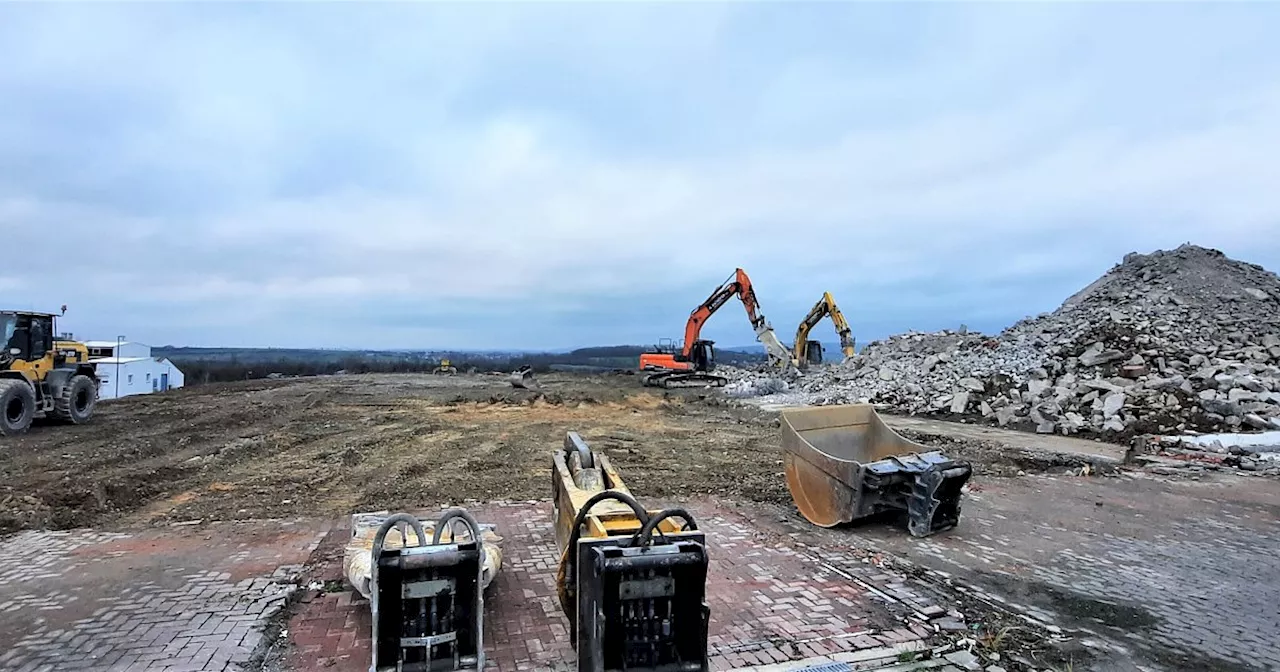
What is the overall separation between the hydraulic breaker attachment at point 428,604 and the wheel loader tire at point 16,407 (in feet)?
45.5

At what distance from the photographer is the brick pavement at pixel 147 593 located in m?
4.05

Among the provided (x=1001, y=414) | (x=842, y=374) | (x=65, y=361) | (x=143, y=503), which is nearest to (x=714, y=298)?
(x=842, y=374)

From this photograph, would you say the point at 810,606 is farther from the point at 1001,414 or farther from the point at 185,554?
the point at 1001,414

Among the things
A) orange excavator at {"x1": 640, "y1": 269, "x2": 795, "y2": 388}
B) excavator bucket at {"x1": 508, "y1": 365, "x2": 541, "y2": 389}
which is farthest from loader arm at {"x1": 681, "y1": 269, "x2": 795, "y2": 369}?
excavator bucket at {"x1": 508, "y1": 365, "x2": 541, "y2": 389}

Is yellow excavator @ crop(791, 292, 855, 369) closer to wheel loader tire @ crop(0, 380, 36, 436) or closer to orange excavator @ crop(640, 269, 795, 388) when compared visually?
orange excavator @ crop(640, 269, 795, 388)

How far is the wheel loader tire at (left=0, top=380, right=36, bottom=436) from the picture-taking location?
12.9 m

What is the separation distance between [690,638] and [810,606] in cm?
168

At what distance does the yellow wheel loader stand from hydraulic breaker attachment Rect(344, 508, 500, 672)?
13.9 meters

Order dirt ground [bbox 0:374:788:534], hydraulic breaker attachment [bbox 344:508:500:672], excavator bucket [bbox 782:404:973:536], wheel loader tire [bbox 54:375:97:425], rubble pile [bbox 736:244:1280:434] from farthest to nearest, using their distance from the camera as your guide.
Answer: wheel loader tire [bbox 54:375:97:425], rubble pile [bbox 736:244:1280:434], dirt ground [bbox 0:374:788:534], excavator bucket [bbox 782:404:973:536], hydraulic breaker attachment [bbox 344:508:500:672]

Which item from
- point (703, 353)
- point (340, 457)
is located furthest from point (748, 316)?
point (340, 457)

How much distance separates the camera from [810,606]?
4816 millimetres

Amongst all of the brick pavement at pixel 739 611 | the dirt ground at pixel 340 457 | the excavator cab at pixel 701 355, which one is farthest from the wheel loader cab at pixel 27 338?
the excavator cab at pixel 701 355

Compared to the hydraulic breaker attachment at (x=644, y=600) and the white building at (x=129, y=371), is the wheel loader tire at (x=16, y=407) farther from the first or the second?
the hydraulic breaker attachment at (x=644, y=600)

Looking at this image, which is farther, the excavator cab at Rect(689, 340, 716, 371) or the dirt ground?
the excavator cab at Rect(689, 340, 716, 371)
